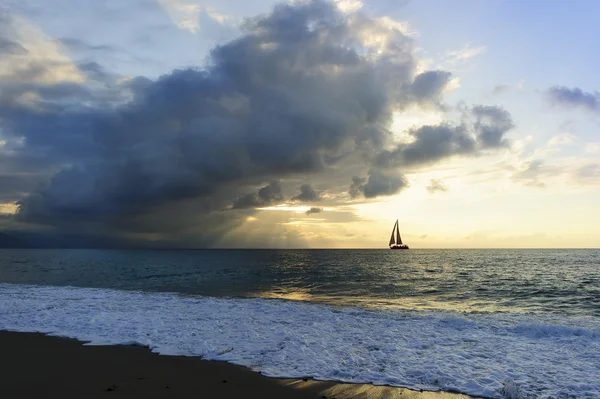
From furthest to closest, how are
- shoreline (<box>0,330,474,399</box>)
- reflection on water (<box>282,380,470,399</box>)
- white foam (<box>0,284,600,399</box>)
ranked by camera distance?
white foam (<box>0,284,600,399</box>) → reflection on water (<box>282,380,470,399</box>) → shoreline (<box>0,330,474,399</box>)

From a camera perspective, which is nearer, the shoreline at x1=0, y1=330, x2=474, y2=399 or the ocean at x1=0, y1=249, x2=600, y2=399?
the shoreline at x1=0, y1=330, x2=474, y2=399

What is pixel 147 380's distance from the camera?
984cm

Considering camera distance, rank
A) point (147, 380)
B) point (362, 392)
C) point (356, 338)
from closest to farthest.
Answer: point (362, 392), point (147, 380), point (356, 338)

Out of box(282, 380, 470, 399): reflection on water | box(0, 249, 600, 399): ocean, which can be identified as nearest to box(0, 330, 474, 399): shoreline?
box(282, 380, 470, 399): reflection on water

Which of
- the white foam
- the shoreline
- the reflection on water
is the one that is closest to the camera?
the shoreline

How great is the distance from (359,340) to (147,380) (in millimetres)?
8217

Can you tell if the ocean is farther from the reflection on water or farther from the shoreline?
the shoreline

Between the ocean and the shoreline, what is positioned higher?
the shoreline

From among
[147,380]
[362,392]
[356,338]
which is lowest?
[356,338]

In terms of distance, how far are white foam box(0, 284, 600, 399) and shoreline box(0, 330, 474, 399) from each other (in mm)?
607

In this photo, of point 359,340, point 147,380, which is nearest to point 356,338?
point 359,340

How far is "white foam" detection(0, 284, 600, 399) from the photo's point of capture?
10.5 m

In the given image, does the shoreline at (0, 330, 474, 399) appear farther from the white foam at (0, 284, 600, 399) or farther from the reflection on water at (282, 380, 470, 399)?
the white foam at (0, 284, 600, 399)

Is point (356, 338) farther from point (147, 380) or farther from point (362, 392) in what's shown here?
point (147, 380)
